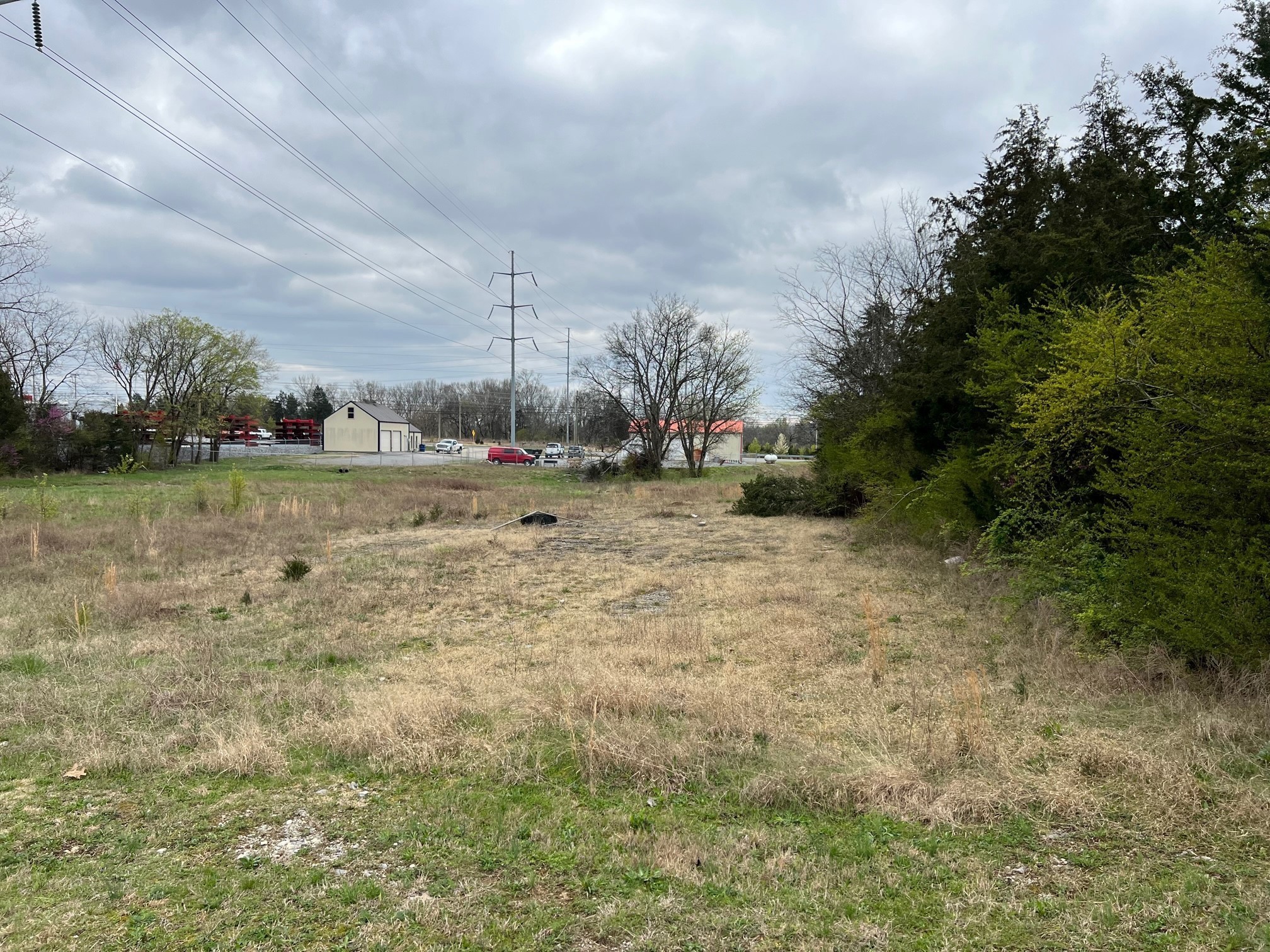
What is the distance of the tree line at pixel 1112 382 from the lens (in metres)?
5.79

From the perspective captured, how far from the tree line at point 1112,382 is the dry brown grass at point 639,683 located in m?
0.82

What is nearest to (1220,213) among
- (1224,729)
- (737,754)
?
(1224,729)

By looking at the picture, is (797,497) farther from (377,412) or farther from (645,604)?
(377,412)

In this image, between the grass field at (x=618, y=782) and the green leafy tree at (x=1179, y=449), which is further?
the green leafy tree at (x=1179, y=449)

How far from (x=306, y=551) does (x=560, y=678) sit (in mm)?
11508

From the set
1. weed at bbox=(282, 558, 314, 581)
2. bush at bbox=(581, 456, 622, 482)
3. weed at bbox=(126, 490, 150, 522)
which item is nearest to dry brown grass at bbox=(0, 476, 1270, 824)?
weed at bbox=(282, 558, 314, 581)

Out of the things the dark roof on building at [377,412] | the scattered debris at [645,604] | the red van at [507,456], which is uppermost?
the dark roof on building at [377,412]

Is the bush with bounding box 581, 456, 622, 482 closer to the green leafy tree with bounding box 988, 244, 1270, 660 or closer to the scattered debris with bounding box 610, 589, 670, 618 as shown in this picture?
the scattered debris with bounding box 610, 589, 670, 618

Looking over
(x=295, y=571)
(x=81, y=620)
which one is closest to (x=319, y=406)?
(x=295, y=571)

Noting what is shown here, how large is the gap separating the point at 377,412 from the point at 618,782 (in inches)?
3163

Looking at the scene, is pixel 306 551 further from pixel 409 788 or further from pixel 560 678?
pixel 409 788

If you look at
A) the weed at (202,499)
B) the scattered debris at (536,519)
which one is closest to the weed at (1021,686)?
the scattered debris at (536,519)

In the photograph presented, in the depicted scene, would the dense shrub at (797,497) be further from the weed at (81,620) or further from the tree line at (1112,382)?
the weed at (81,620)

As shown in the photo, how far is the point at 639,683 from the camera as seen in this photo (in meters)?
6.40
